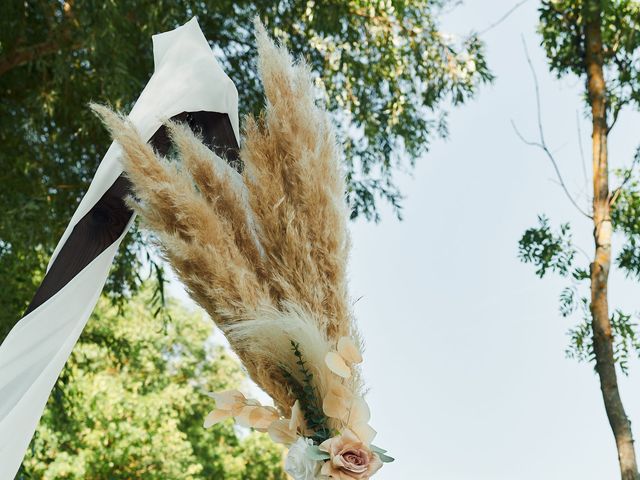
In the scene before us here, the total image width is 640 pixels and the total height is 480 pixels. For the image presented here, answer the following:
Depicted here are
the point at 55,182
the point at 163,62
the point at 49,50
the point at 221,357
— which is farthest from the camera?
the point at 221,357

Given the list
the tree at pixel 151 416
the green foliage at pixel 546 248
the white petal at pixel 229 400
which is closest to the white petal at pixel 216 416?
the white petal at pixel 229 400

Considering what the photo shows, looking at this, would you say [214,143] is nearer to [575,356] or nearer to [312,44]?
[575,356]

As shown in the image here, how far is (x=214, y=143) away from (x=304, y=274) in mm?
555

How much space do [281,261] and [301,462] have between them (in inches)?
10.5

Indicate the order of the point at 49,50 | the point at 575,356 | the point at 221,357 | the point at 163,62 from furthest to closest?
the point at 221,357, the point at 49,50, the point at 575,356, the point at 163,62

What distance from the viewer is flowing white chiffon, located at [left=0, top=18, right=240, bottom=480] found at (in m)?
1.33

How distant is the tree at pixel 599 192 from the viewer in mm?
3715

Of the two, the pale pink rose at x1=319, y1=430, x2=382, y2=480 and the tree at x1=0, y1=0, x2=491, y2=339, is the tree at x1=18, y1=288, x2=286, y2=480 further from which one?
the pale pink rose at x1=319, y1=430, x2=382, y2=480

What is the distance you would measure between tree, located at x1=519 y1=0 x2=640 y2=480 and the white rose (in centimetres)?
272

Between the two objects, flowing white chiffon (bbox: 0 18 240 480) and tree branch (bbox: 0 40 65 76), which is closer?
flowing white chiffon (bbox: 0 18 240 480)

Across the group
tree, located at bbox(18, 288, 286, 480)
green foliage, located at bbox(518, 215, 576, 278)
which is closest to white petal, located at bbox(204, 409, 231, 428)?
green foliage, located at bbox(518, 215, 576, 278)

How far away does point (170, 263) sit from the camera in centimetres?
108

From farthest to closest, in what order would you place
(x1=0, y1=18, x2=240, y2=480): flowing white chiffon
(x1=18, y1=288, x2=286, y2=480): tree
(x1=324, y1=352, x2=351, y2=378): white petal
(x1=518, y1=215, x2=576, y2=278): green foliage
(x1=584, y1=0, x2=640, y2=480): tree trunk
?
(x1=18, y1=288, x2=286, y2=480): tree → (x1=518, y1=215, x2=576, y2=278): green foliage → (x1=584, y1=0, x2=640, y2=480): tree trunk → (x1=0, y1=18, x2=240, y2=480): flowing white chiffon → (x1=324, y1=352, x2=351, y2=378): white petal

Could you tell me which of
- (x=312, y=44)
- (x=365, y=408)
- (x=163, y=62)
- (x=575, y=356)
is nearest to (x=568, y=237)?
(x=575, y=356)
